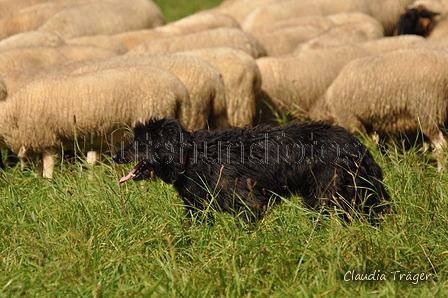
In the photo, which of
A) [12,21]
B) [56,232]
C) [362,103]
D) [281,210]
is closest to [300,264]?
[281,210]

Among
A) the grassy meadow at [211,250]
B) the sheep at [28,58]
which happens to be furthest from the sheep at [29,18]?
the grassy meadow at [211,250]

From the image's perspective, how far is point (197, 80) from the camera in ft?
20.3

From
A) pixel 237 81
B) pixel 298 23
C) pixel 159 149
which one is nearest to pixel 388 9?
pixel 298 23

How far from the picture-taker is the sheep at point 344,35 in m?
9.26

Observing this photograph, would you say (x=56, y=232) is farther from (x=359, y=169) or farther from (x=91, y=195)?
(x=359, y=169)

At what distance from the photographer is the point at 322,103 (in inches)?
270

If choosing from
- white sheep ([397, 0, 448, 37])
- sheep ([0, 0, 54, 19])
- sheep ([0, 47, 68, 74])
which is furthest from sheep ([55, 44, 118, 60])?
white sheep ([397, 0, 448, 37])

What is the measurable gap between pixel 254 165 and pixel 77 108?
8.04 feet

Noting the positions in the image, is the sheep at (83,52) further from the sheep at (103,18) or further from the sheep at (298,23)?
the sheep at (298,23)

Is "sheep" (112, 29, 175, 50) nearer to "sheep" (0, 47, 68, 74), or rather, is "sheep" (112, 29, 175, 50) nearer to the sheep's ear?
"sheep" (0, 47, 68, 74)

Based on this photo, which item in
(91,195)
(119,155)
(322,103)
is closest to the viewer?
(119,155)

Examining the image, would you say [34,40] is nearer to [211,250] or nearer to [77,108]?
[77,108]

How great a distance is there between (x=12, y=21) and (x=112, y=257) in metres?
8.39

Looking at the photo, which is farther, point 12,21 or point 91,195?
point 12,21
